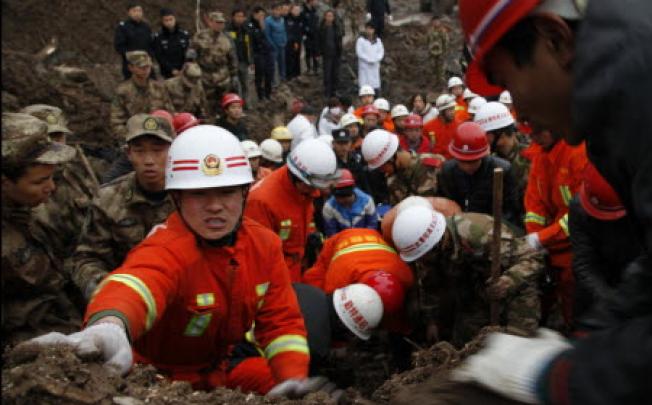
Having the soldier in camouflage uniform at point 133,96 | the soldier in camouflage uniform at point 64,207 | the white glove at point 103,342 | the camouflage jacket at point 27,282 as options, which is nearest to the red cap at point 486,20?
the white glove at point 103,342

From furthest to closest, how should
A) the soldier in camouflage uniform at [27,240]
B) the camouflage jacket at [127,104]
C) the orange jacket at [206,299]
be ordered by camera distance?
the camouflage jacket at [127,104], the soldier in camouflage uniform at [27,240], the orange jacket at [206,299]

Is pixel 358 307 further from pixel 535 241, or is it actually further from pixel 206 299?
pixel 206 299

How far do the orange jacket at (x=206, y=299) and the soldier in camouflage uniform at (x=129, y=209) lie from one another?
1.71m

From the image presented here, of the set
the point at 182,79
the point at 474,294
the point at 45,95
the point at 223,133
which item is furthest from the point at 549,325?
the point at 45,95

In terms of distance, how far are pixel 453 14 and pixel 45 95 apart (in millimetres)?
18467

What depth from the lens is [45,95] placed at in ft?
42.7

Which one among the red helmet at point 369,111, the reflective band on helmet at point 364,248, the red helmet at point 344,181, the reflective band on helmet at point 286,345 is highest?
the red helmet at point 369,111

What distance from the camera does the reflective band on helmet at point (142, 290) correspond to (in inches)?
119

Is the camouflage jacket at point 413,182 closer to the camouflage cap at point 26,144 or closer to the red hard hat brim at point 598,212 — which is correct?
the red hard hat brim at point 598,212

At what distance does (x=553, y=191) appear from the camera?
5941 millimetres

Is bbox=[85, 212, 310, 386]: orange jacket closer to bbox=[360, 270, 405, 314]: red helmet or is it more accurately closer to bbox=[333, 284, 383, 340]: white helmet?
bbox=[333, 284, 383, 340]: white helmet

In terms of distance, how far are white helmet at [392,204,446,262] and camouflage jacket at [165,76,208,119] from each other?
307 inches

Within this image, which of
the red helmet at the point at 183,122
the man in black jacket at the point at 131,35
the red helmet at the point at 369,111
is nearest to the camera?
the red helmet at the point at 183,122

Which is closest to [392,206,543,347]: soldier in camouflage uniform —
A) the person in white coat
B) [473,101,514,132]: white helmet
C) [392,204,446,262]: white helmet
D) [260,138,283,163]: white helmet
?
[392,204,446,262]: white helmet
